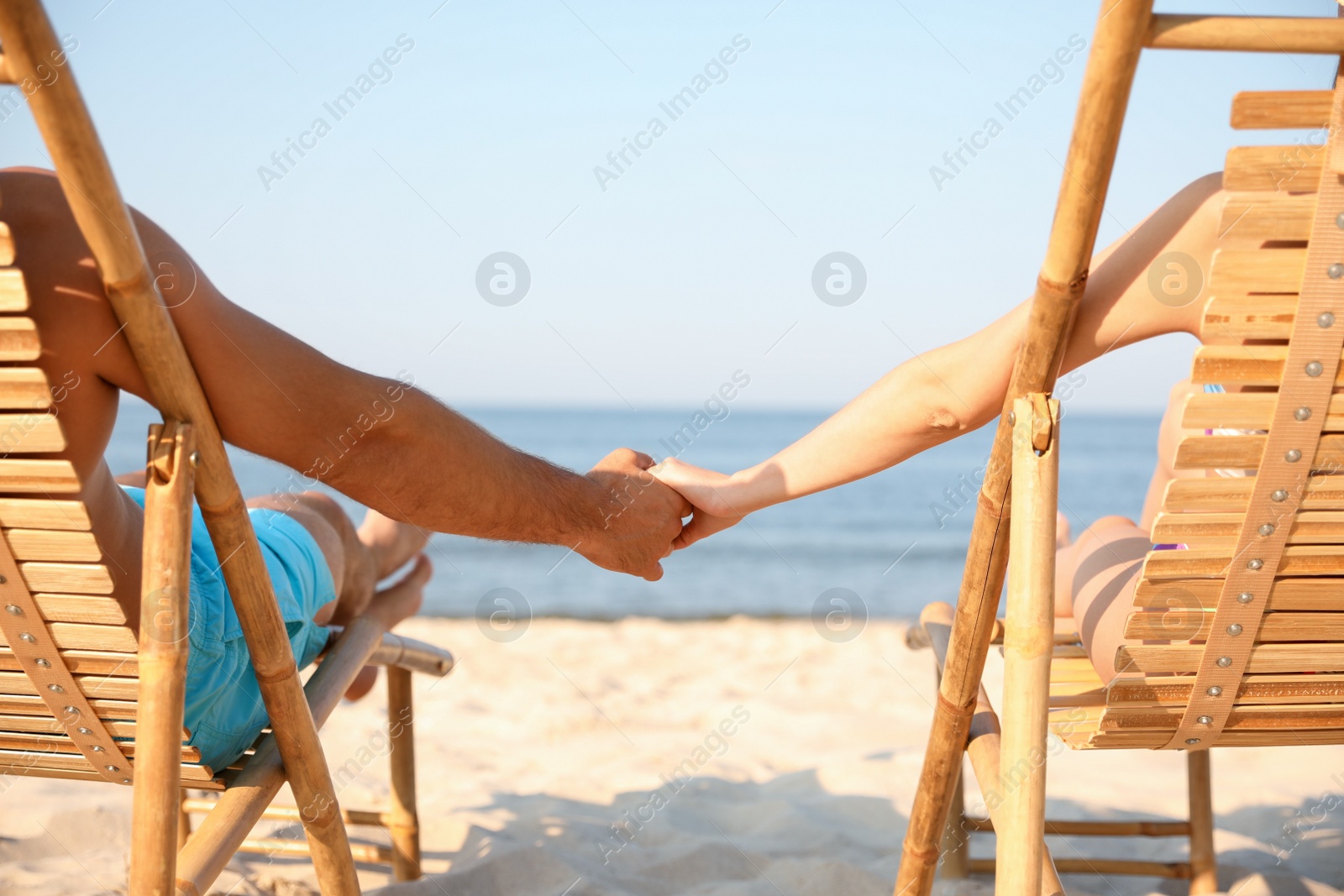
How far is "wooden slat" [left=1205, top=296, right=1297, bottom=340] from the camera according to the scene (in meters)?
1.16

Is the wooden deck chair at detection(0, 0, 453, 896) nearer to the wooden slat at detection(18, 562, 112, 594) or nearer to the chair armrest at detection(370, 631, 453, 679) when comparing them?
the wooden slat at detection(18, 562, 112, 594)

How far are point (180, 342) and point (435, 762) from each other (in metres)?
2.47

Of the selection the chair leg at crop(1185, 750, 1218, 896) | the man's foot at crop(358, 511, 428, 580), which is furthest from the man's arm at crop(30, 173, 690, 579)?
the chair leg at crop(1185, 750, 1218, 896)

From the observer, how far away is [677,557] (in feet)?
44.6

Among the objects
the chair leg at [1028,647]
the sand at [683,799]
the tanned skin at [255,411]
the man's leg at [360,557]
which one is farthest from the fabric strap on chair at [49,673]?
the chair leg at [1028,647]

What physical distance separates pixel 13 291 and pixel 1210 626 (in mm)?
1478

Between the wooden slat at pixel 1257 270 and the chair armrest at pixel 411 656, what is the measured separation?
1.64 meters

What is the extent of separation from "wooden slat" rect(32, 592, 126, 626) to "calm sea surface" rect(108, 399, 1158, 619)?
4.39 metres

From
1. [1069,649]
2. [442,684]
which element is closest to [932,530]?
[442,684]

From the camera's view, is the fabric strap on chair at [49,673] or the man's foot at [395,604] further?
the man's foot at [395,604]

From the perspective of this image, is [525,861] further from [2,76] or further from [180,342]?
[2,76]

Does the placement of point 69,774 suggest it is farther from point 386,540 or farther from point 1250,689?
point 1250,689

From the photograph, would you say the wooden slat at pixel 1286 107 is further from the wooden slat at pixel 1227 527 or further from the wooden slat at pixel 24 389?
the wooden slat at pixel 24 389

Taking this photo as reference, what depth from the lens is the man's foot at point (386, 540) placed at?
7.88ft
